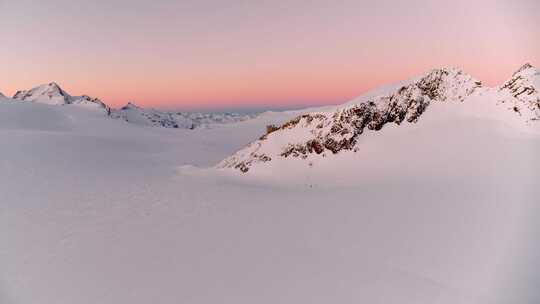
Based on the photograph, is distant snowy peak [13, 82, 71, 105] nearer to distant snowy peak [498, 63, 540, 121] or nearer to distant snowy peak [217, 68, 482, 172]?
distant snowy peak [217, 68, 482, 172]

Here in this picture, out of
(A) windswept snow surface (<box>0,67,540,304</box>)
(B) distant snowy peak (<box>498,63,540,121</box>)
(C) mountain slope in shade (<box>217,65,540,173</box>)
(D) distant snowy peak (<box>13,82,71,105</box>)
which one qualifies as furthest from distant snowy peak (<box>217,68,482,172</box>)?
(D) distant snowy peak (<box>13,82,71,105</box>)

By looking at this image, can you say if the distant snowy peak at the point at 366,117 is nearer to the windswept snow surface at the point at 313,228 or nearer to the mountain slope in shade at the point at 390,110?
the mountain slope in shade at the point at 390,110

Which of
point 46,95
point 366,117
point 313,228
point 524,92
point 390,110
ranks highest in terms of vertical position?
point 46,95

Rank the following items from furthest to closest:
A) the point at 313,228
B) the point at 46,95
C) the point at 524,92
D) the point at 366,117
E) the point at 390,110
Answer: the point at 46,95 → the point at 366,117 → the point at 390,110 → the point at 524,92 → the point at 313,228

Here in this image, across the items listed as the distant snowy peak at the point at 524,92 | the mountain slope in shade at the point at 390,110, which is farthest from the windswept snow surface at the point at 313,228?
the distant snowy peak at the point at 524,92

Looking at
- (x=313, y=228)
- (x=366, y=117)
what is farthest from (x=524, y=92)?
A: (x=313, y=228)

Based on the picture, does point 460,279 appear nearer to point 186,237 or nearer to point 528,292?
point 528,292

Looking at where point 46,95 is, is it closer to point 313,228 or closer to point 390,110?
point 390,110

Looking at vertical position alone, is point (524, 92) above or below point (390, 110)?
above
